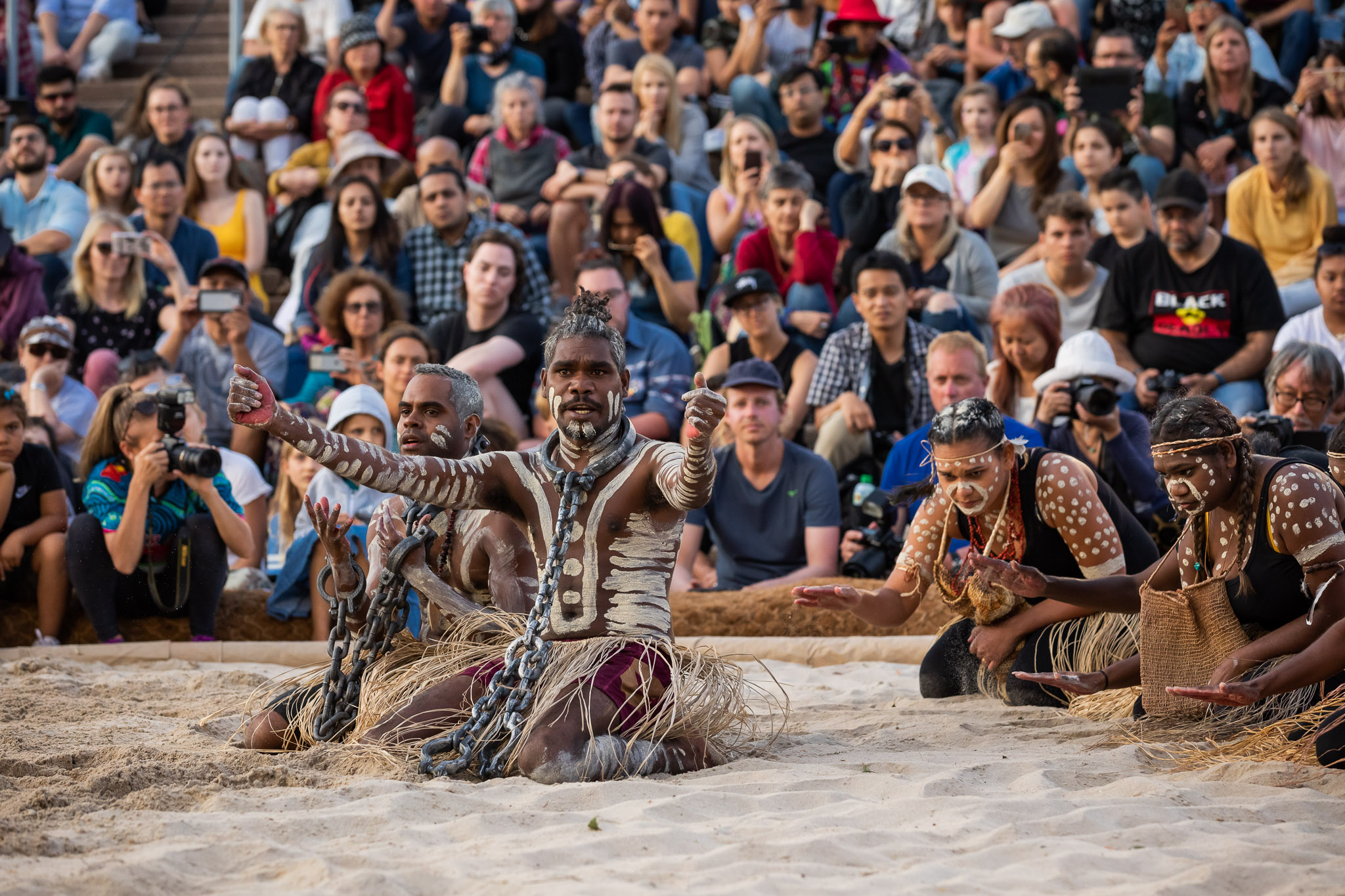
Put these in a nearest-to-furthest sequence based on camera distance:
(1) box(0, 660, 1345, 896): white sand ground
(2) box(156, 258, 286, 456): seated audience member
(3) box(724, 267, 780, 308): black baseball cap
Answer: (1) box(0, 660, 1345, 896): white sand ground → (3) box(724, 267, 780, 308): black baseball cap → (2) box(156, 258, 286, 456): seated audience member

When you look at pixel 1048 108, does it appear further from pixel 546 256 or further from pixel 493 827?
pixel 493 827

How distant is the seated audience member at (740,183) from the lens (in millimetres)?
9305

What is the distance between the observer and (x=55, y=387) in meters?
8.09

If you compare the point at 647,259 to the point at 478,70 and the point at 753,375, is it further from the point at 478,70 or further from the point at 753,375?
the point at 478,70

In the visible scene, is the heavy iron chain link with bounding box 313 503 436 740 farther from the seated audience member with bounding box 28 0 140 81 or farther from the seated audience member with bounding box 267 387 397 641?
the seated audience member with bounding box 28 0 140 81

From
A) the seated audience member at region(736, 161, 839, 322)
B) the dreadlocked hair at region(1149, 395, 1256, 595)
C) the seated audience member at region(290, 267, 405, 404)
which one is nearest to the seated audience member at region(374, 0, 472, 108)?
the seated audience member at region(290, 267, 405, 404)

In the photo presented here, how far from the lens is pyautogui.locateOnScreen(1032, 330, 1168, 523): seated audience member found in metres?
6.45

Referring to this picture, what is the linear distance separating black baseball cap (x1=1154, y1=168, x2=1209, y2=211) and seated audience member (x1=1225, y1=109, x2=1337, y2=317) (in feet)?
3.19

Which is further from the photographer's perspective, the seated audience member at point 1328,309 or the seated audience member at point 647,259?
the seated audience member at point 647,259

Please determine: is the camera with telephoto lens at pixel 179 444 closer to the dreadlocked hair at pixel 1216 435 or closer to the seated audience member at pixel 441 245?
the seated audience member at pixel 441 245

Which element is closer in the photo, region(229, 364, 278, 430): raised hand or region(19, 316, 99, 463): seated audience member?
region(229, 364, 278, 430): raised hand

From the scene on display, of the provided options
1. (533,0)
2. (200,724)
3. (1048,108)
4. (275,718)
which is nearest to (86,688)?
(200,724)

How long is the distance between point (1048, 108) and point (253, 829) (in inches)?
273


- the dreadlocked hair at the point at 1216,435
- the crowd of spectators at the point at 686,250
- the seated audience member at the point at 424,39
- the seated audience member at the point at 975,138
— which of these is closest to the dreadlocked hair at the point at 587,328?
the crowd of spectators at the point at 686,250
